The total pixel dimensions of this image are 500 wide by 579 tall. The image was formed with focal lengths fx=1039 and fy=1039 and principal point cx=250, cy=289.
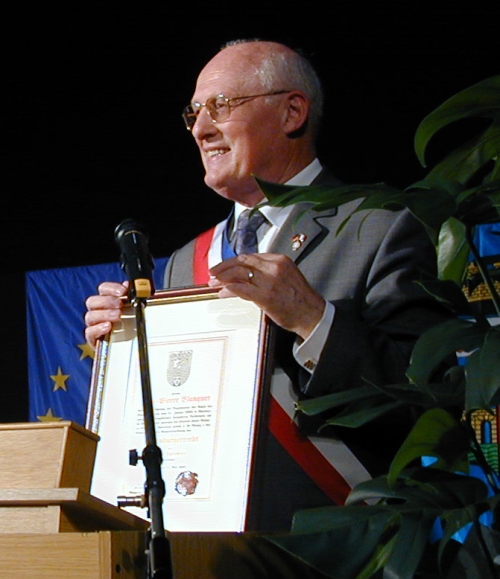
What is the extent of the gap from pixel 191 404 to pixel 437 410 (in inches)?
23.7

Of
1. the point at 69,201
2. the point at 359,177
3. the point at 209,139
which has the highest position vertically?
the point at 209,139

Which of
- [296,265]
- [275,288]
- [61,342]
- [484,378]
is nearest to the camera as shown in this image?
[484,378]

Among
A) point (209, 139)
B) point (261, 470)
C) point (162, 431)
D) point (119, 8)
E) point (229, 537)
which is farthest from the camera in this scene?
point (119, 8)

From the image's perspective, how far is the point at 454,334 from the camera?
1229 mm

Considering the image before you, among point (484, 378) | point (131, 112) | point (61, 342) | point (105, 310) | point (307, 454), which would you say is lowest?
point (61, 342)

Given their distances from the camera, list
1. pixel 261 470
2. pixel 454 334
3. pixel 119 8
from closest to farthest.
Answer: pixel 454 334 < pixel 261 470 < pixel 119 8

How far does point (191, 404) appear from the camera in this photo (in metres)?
1.82

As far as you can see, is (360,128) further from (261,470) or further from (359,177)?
(261,470)

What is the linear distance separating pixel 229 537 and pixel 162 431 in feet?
1.33

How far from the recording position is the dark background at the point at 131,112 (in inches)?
121

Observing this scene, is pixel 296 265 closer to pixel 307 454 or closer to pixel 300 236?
pixel 300 236

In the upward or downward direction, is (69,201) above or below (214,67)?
below

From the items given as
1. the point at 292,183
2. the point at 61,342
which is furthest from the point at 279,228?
the point at 61,342

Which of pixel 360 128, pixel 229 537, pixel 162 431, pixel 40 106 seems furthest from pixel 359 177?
pixel 229 537
